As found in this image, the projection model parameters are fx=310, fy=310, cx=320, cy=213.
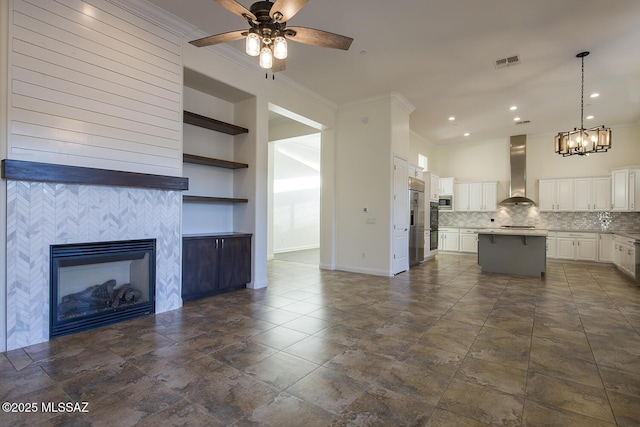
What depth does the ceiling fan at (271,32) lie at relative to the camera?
241 cm

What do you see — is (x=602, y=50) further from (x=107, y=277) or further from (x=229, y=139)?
(x=107, y=277)

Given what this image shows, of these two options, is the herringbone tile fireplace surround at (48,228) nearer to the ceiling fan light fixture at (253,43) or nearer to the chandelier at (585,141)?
the ceiling fan light fixture at (253,43)

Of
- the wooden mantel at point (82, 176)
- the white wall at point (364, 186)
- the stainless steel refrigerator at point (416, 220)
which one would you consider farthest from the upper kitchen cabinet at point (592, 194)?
the wooden mantel at point (82, 176)

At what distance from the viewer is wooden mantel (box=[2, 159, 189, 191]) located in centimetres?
273

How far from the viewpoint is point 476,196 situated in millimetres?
9523

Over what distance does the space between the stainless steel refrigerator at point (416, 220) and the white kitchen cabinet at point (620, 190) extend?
456cm

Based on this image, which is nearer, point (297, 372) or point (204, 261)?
point (297, 372)

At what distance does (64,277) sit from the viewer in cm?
313

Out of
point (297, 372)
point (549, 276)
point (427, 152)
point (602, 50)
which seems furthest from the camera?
point (427, 152)

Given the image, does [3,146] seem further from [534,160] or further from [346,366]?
[534,160]

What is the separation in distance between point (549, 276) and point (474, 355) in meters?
4.86

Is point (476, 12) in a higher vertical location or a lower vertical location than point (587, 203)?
higher

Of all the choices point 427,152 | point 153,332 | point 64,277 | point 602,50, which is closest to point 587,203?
point 427,152

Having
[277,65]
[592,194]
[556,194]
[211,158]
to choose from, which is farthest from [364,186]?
[592,194]
